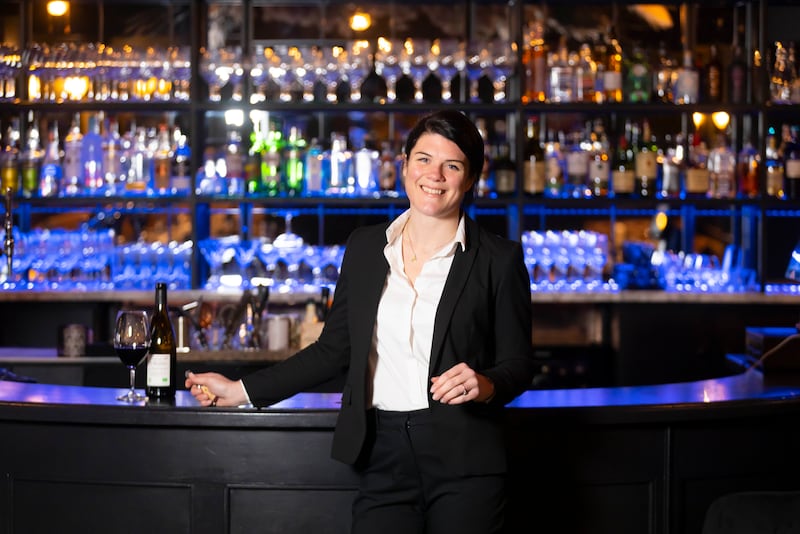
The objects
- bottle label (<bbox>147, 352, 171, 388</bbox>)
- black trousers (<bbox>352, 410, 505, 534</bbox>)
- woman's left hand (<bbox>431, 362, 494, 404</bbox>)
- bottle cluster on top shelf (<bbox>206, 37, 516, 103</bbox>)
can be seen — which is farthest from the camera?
bottle cluster on top shelf (<bbox>206, 37, 516, 103</bbox>)

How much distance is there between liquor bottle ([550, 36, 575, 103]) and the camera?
5484 millimetres

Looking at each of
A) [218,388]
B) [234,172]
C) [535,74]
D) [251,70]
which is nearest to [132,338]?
[218,388]

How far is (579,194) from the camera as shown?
18.1 feet

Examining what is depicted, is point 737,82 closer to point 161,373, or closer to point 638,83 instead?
point 638,83

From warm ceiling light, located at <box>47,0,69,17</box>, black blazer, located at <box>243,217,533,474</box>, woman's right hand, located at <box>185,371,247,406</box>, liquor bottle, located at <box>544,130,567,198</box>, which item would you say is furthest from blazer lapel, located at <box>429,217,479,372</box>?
warm ceiling light, located at <box>47,0,69,17</box>

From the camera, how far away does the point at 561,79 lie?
18.0ft

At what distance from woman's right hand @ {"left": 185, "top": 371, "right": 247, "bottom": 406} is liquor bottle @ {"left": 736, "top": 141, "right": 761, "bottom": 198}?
3790 mm

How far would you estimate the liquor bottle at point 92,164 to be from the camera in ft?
18.0

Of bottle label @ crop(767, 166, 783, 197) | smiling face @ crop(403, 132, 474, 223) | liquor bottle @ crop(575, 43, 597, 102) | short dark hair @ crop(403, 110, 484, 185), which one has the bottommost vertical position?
smiling face @ crop(403, 132, 474, 223)

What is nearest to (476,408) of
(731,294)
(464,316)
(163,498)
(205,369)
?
(464,316)

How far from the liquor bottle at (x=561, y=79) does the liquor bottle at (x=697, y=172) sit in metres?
0.64

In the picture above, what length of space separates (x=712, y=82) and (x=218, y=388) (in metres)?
3.94

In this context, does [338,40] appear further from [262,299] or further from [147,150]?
[262,299]

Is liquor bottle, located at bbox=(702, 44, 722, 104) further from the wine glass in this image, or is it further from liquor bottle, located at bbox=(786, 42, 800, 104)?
the wine glass
